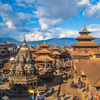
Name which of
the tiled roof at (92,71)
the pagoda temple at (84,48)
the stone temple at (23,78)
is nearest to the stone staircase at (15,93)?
the stone temple at (23,78)

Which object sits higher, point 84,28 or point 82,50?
point 84,28

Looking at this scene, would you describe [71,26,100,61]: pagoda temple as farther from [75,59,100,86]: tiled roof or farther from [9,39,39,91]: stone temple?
[9,39,39,91]: stone temple

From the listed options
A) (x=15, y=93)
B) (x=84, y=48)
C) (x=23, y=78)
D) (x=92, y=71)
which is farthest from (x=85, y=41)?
(x=15, y=93)

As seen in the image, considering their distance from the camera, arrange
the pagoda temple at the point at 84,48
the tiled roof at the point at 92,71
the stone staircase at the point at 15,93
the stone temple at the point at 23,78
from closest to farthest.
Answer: the tiled roof at the point at 92,71, the stone staircase at the point at 15,93, the stone temple at the point at 23,78, the pagoda temple at the point at 84,48

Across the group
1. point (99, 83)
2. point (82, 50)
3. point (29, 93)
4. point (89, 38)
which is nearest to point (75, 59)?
point (82, 50)

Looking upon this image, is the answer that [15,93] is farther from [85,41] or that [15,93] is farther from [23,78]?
[85,41]

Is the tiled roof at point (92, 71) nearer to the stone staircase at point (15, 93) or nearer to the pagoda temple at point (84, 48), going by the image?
the stone staircase at point (15, 93)

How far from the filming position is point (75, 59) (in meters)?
38.5

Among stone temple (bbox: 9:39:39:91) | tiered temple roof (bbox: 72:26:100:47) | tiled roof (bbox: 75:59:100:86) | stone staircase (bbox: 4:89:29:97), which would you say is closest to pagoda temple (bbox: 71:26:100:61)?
tiered temple roof (bbox: 72:26:100:47)

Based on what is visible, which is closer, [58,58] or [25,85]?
[25,85]

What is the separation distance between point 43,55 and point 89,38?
50.9 feet

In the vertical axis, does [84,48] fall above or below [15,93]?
above

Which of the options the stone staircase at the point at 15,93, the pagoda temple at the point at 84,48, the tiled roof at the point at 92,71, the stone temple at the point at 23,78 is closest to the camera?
the tiled roof at the point at 92,71

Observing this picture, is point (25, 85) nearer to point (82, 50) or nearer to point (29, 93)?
point (29, 93)
